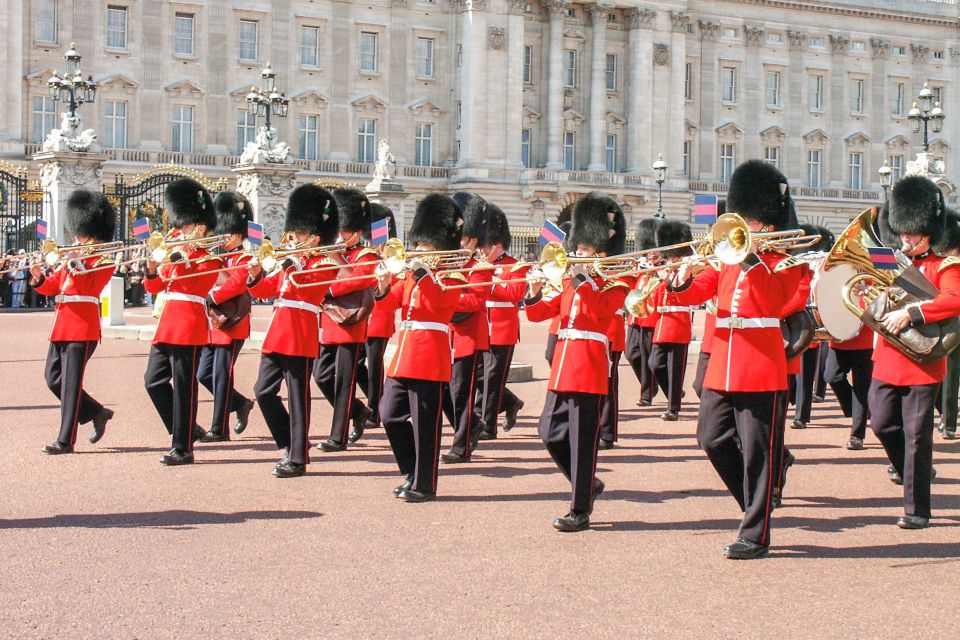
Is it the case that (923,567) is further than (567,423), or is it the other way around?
(567,423)

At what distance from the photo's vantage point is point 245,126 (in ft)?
133

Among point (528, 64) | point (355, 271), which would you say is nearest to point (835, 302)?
point (355, 271)

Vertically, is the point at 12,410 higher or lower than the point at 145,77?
lower

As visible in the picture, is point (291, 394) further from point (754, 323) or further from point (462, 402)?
point (754, 323)

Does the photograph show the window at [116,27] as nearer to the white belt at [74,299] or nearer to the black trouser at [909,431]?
the white belt at [74,299]

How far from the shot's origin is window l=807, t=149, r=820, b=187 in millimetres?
50094

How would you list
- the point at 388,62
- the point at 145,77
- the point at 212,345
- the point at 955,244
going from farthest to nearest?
the point at 388,62
the point at 145,77
the point at 212,345
the point at 955,244

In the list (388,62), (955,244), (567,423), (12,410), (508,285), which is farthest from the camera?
(388,62)

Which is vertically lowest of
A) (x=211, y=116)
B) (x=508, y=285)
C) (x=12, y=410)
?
(x=12, y=410)

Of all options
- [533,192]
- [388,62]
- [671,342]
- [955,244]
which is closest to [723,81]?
[533,192]

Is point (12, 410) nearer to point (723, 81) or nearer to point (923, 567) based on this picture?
point (923, 567)

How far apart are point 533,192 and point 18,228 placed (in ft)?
71.7

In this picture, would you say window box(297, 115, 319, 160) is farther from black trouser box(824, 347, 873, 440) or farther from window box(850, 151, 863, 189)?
black trouser box(824, 347, 873, 440)

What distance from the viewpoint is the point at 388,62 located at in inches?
1661
